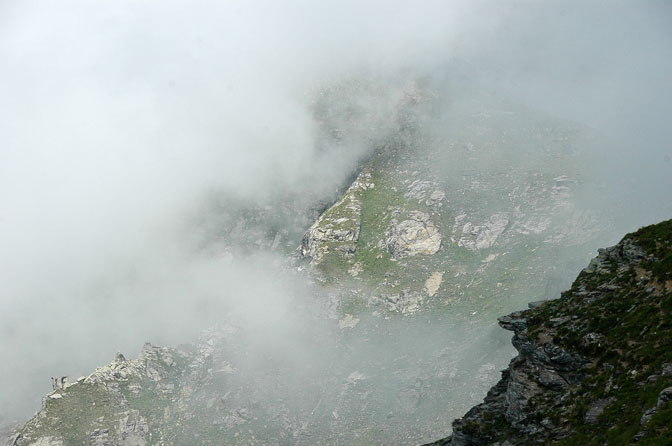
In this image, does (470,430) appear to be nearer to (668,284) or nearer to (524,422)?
(524,422)

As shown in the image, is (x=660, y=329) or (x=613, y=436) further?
(x=660, y=329)

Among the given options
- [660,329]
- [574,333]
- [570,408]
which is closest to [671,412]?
[660,329]

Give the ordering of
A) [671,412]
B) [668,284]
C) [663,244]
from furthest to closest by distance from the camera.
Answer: [663,244] → [668,284] → [671,412]

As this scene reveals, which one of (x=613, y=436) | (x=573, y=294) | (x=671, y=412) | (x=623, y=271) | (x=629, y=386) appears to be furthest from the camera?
(x=573, y=294)

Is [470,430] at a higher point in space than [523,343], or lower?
lower

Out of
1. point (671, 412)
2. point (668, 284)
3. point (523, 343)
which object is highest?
point (523, 343)

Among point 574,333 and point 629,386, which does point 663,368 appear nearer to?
point 629,386

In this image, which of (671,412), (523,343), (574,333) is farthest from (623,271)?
(671,412)
